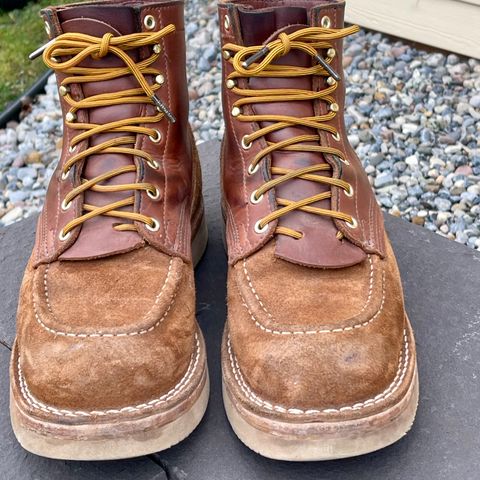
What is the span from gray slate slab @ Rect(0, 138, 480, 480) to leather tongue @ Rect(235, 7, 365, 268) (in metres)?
0.33

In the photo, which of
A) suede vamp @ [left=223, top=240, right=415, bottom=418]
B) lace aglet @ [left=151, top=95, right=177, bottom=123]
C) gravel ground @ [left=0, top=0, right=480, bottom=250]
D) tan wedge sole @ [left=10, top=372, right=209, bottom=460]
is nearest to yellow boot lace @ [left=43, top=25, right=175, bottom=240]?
lace aglet @ [left=151, top=95, right=177, bottom=123]

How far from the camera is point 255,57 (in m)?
1.34

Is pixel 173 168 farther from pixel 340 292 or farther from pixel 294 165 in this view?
pixel 340 292

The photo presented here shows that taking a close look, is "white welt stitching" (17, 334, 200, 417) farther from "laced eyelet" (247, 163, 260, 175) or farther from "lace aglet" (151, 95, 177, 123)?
"lace aglet" (151, 95, 177, 123)

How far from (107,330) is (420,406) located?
65cm

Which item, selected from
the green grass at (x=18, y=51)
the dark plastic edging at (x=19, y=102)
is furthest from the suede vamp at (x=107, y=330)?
the green grass at (x=18, y=51)

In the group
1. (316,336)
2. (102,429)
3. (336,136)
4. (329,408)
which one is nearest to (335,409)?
(329,408)

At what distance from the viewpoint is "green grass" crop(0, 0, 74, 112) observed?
3.62 metres

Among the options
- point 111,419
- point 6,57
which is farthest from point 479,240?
point 6,57

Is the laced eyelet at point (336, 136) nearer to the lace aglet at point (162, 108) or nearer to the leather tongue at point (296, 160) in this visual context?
the leather tongue at point (296, 160)

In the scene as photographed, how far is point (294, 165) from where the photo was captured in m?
1.38

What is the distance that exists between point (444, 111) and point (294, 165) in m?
1.85

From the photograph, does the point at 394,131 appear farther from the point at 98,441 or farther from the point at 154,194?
the point at 98,441

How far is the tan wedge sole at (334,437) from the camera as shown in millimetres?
1124
